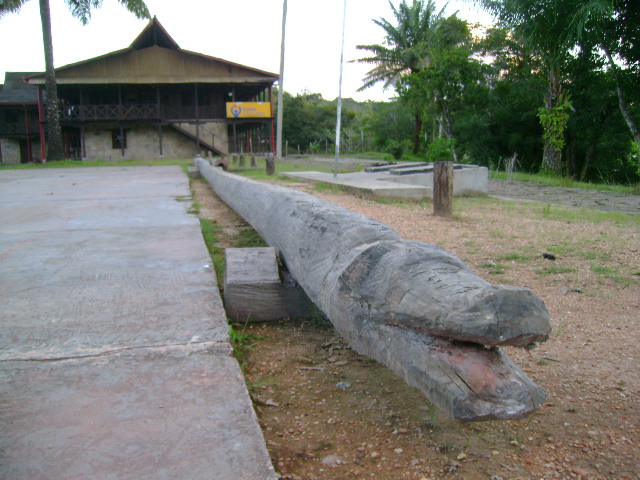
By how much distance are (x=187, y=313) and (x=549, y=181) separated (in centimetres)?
1406

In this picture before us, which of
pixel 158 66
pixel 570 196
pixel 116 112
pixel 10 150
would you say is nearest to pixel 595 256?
pixel 570 196

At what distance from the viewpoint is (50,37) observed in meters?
20.6

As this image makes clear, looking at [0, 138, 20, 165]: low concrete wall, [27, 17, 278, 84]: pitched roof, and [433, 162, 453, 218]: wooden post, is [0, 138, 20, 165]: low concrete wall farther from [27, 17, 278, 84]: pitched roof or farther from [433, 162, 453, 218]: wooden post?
[433, 162, 453, 218]: wooden post

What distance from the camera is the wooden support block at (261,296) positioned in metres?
2.86

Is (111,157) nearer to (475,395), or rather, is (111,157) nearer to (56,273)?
(56,273)

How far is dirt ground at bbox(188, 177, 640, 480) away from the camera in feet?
5.39

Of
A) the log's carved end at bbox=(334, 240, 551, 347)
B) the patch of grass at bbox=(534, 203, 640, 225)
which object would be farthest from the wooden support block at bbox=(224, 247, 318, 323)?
the patch of grass at bbox=(534, 203, 640, 225)

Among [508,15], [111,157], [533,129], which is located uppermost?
[508,15]

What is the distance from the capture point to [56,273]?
10.6 ft

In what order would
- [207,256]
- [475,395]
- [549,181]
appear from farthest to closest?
[549,181] → [207,256] → [475,395]

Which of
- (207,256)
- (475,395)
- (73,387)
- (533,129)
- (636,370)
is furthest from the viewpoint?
(533,129)

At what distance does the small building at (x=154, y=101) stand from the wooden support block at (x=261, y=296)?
2526cm

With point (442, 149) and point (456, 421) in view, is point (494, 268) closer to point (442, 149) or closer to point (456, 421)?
point (456, 421)

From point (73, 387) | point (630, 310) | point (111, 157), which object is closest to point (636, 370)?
point (630, 310)
